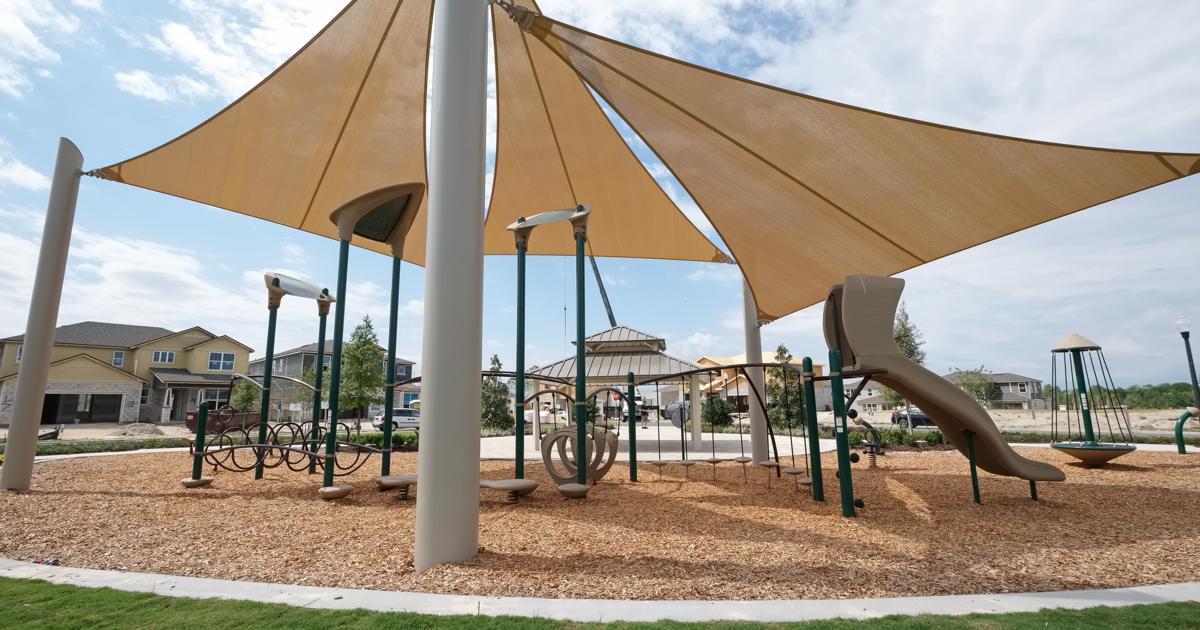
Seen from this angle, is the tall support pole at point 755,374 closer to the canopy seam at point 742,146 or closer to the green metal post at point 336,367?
the canopy seam at point 742,146

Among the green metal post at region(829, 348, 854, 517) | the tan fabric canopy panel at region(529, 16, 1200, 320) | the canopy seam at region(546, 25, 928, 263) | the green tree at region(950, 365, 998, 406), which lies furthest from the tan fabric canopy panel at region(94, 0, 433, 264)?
the green tree at region(950, 365, 998, 406)

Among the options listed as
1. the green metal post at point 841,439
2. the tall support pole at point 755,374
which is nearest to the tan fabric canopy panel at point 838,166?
the tall support pole at point 755,374

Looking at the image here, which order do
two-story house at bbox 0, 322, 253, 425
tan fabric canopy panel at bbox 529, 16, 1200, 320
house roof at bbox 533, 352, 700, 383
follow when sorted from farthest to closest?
two-story house at bbox 0, 322, 253, 425 < house roof at bbox 533, 352, 700, 383 < tan fabric canopy panel at bbox 529, 16, 1200, 320

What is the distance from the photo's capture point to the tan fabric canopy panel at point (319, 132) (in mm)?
8273

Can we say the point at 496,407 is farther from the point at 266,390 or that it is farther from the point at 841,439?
the point at 841,439

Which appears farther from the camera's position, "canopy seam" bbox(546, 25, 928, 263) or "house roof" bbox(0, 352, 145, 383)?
"house roof" bbox(0, 352, 145, 383)

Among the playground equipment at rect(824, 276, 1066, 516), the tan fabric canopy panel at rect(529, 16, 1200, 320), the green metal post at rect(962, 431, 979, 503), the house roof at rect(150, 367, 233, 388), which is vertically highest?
the tan fabric canopy panel at rect(529, 16, 1200, 320)

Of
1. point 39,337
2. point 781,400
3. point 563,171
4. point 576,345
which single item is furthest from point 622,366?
point 39,337

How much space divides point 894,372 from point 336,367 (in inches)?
297

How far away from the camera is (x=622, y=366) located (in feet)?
55.3

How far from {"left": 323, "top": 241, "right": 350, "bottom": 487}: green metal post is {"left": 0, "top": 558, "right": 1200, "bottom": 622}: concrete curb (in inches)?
137

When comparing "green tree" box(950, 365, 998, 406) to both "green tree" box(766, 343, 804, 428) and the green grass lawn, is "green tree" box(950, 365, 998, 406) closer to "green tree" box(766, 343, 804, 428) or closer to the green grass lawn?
"green tree" box(766, 343, 804, 428)

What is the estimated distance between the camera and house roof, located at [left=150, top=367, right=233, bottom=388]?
1264 inches

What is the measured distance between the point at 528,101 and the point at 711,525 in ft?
25.8
